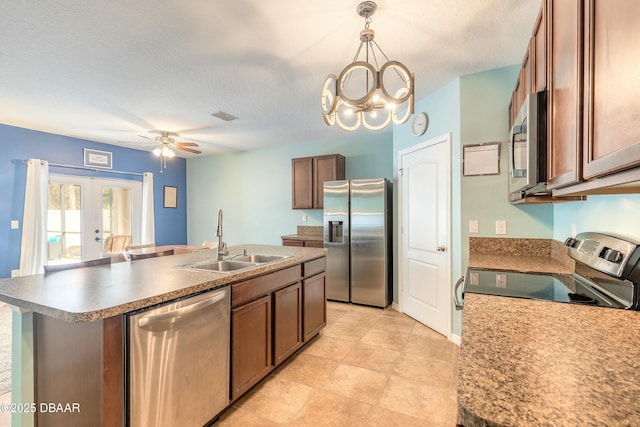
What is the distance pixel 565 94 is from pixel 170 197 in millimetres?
6803

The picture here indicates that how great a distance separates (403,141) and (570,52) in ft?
9.08

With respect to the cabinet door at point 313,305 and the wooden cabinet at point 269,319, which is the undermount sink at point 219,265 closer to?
the wooden cabinet at point 269,319

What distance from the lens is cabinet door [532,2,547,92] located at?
1.26 m

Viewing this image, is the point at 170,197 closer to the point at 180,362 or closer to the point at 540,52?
the point at 180,362

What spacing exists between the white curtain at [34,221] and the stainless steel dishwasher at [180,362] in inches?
171

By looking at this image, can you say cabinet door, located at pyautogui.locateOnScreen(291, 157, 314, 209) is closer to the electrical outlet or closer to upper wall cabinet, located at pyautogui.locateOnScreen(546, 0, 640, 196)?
the electrical outlet

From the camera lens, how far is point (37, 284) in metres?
1.57

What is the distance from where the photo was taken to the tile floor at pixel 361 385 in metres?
1.85

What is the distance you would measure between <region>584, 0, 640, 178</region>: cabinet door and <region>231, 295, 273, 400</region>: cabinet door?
6.14 feet

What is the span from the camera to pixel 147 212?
5.86 meters

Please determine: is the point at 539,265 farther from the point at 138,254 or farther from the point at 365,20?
the point at 138,254

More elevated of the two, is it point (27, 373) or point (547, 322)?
point (547, 322)

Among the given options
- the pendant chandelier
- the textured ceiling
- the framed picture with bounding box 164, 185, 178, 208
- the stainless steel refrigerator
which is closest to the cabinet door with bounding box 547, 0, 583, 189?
the pendant chandelier

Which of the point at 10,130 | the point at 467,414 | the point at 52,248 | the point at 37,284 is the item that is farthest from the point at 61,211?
the point at 467,414
